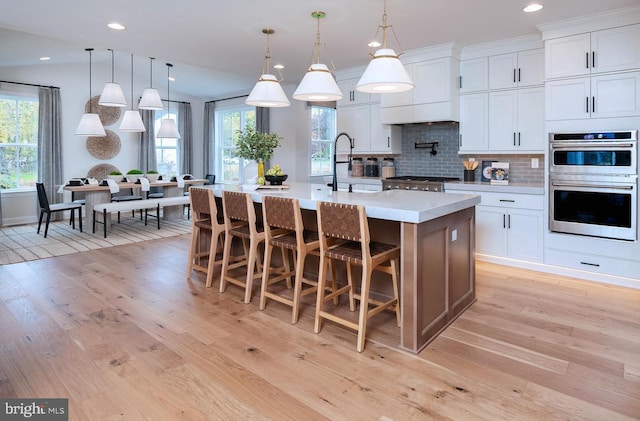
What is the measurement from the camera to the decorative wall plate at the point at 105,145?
27.2 feet

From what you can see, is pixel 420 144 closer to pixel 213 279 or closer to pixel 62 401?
pixel 213 279

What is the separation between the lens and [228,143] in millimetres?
9781

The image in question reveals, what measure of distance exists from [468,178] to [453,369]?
335 cm

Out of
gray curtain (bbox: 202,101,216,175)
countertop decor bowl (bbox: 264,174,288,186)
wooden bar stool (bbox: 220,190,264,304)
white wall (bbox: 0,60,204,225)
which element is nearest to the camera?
wooden bar stool (bbox: 220,190,264,304)

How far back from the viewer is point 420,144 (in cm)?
580

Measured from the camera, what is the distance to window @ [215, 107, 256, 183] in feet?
30.9

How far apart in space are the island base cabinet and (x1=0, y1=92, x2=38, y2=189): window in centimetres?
776

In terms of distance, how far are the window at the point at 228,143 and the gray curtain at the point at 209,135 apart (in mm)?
123

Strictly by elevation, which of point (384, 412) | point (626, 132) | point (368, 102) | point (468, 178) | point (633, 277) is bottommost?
point (384, 412)

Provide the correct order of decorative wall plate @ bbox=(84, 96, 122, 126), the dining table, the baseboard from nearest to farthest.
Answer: the baseboard, the dining table, decorative wall plate @ bbox=(84, 96, 122, 126)

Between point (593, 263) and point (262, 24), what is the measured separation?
4.05 metres

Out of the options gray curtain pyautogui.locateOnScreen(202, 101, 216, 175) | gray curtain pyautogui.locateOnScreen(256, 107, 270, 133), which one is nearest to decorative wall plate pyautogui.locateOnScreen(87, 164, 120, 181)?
gray curtain pyautogui.locateOnScreen(202, 101, 216, 175)

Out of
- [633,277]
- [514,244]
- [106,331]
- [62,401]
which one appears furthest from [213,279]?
[633,277]

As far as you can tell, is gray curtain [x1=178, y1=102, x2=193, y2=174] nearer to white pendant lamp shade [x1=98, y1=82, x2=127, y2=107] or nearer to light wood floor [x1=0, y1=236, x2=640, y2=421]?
white pendant lamp shade [x1=98, y1=82, x2=127, y2=107]
